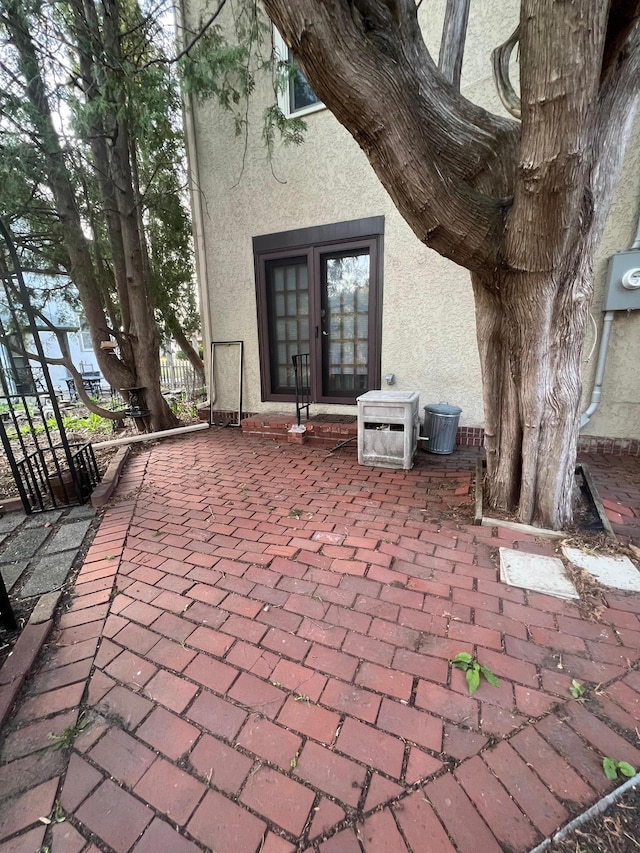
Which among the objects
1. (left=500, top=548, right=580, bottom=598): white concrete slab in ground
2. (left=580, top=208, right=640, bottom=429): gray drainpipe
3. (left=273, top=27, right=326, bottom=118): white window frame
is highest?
(left=273, top=27, right=326, bottom=118): white window frame

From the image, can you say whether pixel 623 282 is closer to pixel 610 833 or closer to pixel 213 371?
pixel 610 833

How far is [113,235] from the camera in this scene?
451cm

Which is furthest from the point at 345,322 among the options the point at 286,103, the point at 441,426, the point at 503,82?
the point at 286,103

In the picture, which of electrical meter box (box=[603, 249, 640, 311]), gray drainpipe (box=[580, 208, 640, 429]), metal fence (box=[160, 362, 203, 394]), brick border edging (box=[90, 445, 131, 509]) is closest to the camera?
brick border edging (box=[90, 445, 131, 509])

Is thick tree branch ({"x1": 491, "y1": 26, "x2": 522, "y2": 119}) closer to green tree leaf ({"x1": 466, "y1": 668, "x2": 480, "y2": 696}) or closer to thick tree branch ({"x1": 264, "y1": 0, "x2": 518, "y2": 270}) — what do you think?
thick tree branch ({"x1": 264, "y1": 0, "x2": 518, "y2": 270})

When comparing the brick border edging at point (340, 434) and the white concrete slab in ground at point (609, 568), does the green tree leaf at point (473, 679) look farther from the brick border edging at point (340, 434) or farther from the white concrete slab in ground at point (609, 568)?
the brick border edging at point (340, 434)

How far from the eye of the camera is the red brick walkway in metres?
0.96

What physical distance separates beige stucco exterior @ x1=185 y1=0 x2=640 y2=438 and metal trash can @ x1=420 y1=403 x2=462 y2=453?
1.60 feet

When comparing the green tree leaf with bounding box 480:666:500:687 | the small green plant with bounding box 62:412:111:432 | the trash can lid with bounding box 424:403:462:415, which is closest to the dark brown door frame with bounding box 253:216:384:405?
the trash can lid with bounding box 424:403:462:415

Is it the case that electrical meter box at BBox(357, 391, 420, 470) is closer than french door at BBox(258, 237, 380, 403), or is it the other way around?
electrical meter box at BBox(357, 391, 420, 470)

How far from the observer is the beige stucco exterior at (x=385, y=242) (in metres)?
3.51

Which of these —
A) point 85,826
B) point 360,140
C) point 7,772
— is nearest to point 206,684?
point 85,826

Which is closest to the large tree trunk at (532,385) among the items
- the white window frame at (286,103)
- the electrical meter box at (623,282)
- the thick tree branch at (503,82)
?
the thick tree branch at (503,82)

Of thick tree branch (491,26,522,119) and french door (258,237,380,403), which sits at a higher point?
thick tree branch (491,26,522,119)
